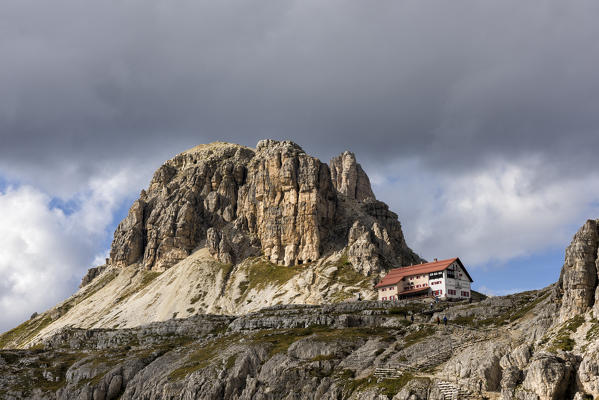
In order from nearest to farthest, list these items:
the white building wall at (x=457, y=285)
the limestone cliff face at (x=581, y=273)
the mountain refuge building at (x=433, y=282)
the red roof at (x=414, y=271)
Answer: the limestone cliff face at (x=581, y=273)
the white building wall at (x=457, y=285)
the mountain refuge building at (x=433, y=282)
the red roof at (x=414, y=271)

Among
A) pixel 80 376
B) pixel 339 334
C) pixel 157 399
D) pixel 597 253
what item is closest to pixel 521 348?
pixel 597 253

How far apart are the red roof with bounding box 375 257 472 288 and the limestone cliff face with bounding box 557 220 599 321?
8874 cm

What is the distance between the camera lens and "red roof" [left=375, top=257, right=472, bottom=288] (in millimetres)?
167875

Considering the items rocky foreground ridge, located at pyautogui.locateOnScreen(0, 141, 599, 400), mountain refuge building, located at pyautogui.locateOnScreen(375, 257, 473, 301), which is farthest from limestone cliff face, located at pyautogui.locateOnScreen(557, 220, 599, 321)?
mountain refuge building, located at pyautogui.locateOnScreen(375, 257, 473, 301)

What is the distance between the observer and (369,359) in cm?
9981

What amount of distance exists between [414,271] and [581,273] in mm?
103169

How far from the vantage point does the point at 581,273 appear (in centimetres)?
7312

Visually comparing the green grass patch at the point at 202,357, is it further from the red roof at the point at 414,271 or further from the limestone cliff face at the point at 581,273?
the limestone cliff face at the point at 581,273

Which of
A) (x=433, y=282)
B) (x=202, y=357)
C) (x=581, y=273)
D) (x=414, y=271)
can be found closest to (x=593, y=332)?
(x=581, y=273)

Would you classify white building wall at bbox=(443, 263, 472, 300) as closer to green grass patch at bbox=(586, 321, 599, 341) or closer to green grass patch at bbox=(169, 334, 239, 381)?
green grass patch at bbox=(169, 334, 239, 381)

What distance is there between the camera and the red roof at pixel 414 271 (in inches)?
6609

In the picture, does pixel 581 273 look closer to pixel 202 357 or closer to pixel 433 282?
pixel 202 357

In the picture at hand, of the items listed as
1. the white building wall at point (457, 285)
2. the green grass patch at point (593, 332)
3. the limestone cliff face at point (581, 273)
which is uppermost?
the white building wall at point (457, 285)

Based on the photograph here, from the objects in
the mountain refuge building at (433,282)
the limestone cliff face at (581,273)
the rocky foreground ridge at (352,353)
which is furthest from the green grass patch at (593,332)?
the mountain refuge building at (433,282)
